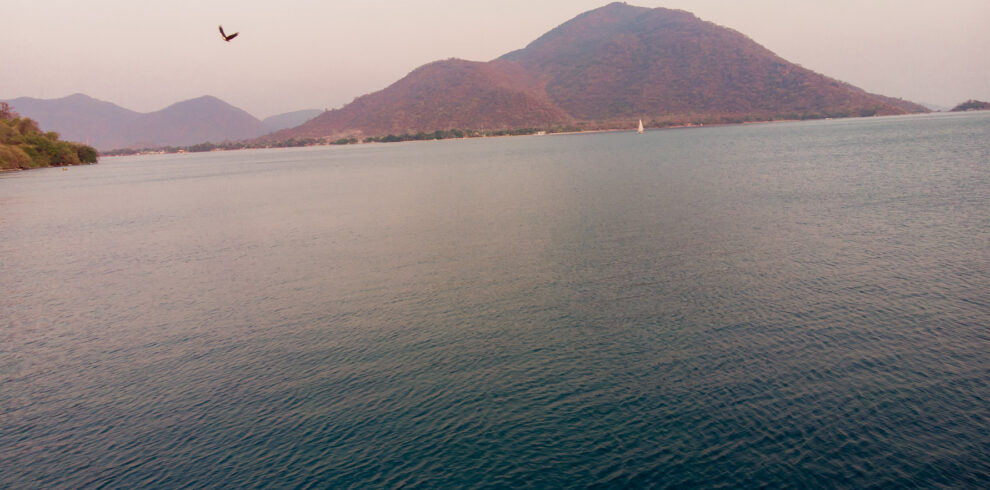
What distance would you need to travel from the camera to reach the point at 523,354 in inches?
938

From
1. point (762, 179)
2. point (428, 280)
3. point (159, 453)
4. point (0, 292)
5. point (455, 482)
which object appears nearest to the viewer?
point (455, 482)

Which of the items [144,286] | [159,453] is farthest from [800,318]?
[144,286]

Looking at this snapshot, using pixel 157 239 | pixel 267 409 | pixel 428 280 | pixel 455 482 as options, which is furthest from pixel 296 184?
pixel 455 482

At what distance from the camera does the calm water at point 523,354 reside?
16562 millimetres

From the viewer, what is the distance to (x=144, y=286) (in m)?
38.8

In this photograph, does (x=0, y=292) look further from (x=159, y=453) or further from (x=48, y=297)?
(x=159, y=453)

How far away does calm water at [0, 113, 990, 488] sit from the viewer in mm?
16562

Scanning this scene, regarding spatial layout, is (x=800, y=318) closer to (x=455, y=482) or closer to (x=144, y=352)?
(x=455, y=482)

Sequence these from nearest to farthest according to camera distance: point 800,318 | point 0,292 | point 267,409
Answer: point 267,409
point 800,318
point 0,292

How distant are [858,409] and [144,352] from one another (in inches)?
1268

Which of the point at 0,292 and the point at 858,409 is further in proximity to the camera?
the point at 0,292

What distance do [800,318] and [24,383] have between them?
37.3m

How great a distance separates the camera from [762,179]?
249 ft

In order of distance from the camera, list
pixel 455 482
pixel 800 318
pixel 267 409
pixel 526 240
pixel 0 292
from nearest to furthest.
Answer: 1. pixel 455 482
2. pixel 267 409
3. pixel 800 318
4. pixel 0 292
5. pixel 526 240
